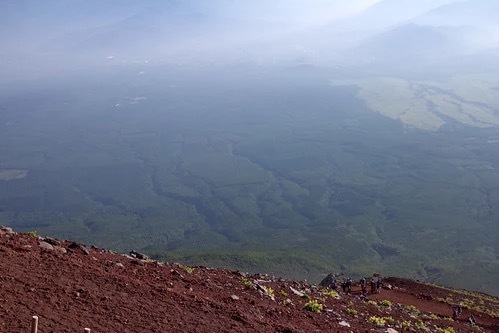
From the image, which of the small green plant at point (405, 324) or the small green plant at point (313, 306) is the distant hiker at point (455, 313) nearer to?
the small green plant at point (405, 324)

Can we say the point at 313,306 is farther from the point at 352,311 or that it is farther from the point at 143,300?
the point at 143,300

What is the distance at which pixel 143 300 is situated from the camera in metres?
12.6

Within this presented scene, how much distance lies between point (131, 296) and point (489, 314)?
1945cm

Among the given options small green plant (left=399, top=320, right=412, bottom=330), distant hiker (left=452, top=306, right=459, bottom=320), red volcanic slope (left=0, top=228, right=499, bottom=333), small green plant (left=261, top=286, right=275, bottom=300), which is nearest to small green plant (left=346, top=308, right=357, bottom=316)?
red volcanic slope (left=0, top=228, right=499, bottom=333)

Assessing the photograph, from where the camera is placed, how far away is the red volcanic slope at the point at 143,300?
11141mm

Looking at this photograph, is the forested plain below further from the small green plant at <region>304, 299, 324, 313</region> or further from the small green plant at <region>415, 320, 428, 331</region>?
the small green plant at <region>304, 299, 324, 313</region>

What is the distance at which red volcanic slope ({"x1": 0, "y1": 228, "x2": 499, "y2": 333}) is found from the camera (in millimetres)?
11141

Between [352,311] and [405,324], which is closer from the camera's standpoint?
[352,311]

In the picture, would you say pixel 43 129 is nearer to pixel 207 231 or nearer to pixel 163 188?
pixel 163 188

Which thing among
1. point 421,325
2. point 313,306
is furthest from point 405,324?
point 313,306

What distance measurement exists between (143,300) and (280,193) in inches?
4206

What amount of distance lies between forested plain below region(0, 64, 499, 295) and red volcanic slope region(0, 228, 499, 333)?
46.3 metres

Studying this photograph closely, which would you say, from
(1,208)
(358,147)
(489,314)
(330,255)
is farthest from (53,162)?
(489,314)

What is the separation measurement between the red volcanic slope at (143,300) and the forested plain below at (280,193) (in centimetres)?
4630
